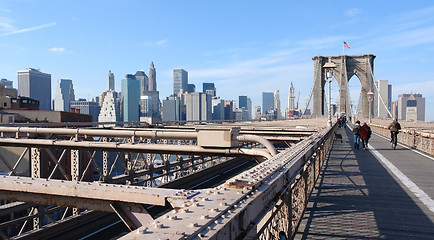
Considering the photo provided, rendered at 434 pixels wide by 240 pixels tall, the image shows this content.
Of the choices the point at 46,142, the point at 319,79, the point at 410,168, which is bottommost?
the point at 410,168

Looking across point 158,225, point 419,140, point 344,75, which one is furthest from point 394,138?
point 344,75

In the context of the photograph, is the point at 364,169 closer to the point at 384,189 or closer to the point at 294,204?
the point at 384,189

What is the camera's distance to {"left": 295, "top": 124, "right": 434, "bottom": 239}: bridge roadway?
19.1 ft

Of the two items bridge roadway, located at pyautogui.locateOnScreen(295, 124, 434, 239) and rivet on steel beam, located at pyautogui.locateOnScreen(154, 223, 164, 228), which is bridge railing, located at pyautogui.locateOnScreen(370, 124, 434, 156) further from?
rivet on steel beam, located at pyautogui.locateOnScreen(154, 223, 164, 228)

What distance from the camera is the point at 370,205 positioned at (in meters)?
7.56

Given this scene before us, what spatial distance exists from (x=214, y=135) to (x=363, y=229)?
19.0 feet

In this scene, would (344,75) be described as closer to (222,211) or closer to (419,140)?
(419,140)

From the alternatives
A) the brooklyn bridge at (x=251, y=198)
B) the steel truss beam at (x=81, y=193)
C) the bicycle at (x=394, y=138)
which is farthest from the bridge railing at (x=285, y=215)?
the bicycle at (x=394, y=138)

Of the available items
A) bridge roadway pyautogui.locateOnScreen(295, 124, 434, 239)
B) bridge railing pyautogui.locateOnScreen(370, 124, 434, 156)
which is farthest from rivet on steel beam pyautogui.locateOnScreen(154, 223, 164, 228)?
bridge railing pyautogui.locateOnScreen(370, 124, 434, 156)

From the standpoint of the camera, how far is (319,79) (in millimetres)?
115125

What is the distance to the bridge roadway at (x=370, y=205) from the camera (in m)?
5.82

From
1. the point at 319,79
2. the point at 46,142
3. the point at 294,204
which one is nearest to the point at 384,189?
the point at 294,204

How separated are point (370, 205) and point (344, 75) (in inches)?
4434

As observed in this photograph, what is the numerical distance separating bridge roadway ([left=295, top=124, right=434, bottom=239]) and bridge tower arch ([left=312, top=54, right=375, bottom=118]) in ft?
339
